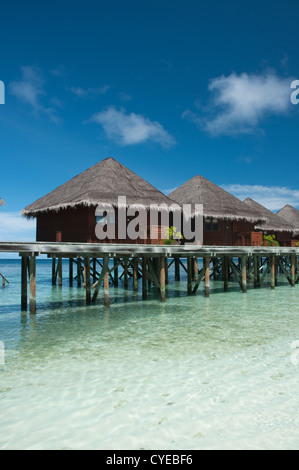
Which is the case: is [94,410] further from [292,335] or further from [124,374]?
[292,335]

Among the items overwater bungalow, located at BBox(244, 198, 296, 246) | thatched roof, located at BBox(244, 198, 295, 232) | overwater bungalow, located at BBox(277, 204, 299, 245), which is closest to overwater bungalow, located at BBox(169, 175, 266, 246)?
overwater bungalow, located at BBox(244, 198, 296, 246)

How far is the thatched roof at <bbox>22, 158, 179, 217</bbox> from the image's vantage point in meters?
14.6

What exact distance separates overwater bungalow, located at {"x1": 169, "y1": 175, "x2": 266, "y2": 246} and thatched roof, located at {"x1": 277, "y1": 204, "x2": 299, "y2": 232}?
13369 millimetres

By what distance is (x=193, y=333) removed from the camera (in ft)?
27.7

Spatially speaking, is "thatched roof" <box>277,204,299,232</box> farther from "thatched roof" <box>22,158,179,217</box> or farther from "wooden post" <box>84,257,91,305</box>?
"wooden post" <box>84,257,91,305</box>

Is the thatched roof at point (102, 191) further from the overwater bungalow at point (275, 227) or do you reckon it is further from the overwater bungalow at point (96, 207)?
the overwater bungalow at point (275, 227)

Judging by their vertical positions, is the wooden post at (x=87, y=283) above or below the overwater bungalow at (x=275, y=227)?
below

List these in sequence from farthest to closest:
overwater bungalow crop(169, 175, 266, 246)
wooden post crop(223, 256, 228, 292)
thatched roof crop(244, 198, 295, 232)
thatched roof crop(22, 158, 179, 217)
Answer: thatched roof crop(244, 198, 295, 232)
overwater bungalow crop(169, 175, 266, 246)
wooden post crop(223, 256, 228, 292)
thatched roof crop(22, 158, 179, 217)

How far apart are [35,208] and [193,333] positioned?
10.9 metres

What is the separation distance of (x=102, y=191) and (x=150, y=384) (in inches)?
432

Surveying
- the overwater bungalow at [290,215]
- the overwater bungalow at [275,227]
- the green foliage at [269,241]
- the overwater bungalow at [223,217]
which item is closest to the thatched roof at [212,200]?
the overwater bungalow at [223,217]

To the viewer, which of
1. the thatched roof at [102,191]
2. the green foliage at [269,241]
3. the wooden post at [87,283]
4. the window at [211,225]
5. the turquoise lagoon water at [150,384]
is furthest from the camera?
the green foliage at [269,241]

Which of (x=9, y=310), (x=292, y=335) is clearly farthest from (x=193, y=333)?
(x=9, y=310)

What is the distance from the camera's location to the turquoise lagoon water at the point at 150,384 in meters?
3.84
